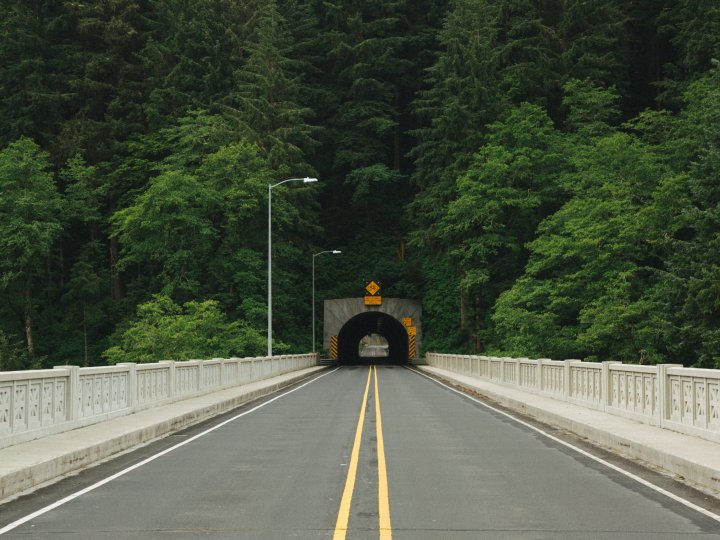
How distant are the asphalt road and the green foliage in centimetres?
3869

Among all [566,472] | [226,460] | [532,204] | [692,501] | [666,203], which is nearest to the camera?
[692,501]

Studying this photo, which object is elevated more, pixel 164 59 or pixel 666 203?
pixel 164 59

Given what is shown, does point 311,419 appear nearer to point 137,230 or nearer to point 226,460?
point 226,460

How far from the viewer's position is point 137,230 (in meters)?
68.8

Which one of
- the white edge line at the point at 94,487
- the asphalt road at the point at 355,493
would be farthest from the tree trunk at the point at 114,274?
the asphalt road at the point at 355,493

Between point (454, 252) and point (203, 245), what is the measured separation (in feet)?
64.7

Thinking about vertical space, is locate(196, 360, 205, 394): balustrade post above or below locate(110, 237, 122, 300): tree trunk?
below

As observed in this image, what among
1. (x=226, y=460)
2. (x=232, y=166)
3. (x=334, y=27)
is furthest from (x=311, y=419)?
(x=334, y=27)

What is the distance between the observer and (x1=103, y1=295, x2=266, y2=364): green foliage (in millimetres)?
57281

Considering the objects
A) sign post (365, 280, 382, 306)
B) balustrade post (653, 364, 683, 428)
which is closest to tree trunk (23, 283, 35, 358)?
sign post (365, 280, 382, 306)

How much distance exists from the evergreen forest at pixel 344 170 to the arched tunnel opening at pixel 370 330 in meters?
7.39

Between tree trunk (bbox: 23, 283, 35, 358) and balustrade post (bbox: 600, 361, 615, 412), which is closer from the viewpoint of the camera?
balustrade post (bbox: 600, 361, 615, 412)

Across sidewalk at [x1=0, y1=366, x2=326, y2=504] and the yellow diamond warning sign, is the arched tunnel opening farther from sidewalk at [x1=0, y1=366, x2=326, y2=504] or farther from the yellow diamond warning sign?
sidewalk at [x1=0, y1=366, x2=326, y2=504]

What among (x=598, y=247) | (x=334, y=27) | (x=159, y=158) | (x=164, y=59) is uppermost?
(x=334, y=27)
